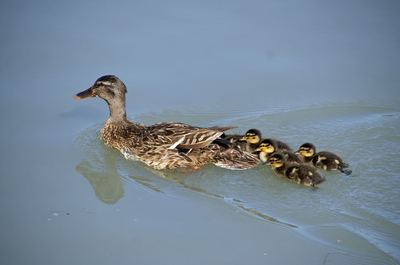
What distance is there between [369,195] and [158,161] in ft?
6.06

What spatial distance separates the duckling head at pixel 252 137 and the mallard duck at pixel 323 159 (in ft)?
1.30

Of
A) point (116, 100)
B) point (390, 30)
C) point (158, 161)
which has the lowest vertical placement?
point (158, 161)

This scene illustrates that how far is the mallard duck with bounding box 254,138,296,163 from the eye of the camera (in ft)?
19.1

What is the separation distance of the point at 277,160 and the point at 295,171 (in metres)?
0.19

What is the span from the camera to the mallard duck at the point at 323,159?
5.63 m

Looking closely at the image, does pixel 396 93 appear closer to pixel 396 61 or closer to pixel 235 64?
pixel 396 61

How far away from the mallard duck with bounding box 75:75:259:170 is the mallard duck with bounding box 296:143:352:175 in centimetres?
45

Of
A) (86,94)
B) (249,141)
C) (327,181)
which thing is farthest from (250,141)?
(86,94)

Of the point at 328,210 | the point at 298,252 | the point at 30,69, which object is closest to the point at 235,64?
the point at 30,69

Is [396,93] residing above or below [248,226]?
above

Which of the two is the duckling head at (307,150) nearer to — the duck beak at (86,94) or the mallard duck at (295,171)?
the mallard duck at (295,171)

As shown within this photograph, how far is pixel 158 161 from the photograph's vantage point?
5875 mm

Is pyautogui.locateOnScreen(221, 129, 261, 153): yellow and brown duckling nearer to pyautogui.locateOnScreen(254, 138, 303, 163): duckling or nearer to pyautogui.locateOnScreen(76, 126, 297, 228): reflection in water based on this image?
pyautogui.locateOnScreen(254, 138, 303, 163): duckling

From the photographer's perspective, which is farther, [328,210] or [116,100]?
[116,100]
